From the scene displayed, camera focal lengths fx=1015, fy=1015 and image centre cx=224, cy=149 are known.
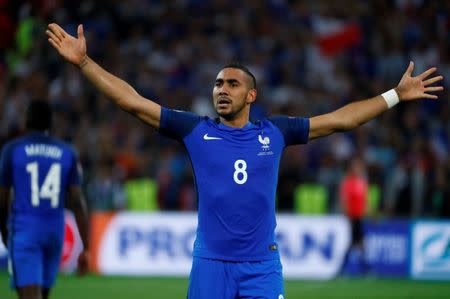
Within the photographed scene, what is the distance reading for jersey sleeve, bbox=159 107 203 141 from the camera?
283 inches

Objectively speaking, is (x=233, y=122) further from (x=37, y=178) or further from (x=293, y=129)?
(x=37, y=178)

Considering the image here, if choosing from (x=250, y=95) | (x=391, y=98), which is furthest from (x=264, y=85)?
(x=250, y=95)

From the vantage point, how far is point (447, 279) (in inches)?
733

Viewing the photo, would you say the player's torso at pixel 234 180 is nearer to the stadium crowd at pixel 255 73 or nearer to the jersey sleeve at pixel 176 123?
the jersey sleeve at pixel 176 123

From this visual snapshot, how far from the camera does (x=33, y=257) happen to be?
892 cm

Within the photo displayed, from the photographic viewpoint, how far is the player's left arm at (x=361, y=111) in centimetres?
754

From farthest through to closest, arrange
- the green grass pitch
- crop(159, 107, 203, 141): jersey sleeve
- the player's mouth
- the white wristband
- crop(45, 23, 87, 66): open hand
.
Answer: the green grass pitch
the white wristband
the player's mouth
crop(159, 107, 203, 141): jersey sleeve
crop(45, 23, 87, 66): open hand

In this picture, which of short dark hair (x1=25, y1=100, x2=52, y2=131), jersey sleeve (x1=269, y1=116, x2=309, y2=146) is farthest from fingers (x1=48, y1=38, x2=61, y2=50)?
short dark hair (x1=25, y1=100, x2=52, y2=131)

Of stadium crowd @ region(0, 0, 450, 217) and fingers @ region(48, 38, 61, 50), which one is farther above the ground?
stadium crowd @ region(0, 0, 450, 217)

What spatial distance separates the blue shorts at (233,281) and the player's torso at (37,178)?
2496 mm

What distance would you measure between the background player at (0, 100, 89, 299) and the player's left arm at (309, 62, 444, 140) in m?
2.76

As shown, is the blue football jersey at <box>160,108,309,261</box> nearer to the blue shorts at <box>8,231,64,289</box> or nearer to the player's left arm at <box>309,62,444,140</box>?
the player's left arm at <box>309,62,444,140</box>

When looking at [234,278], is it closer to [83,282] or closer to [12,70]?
[83,282]

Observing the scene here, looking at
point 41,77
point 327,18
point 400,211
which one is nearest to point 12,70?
point 41,77
